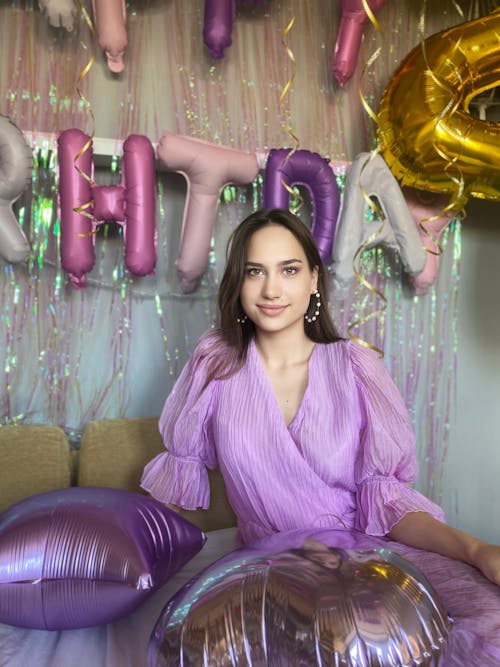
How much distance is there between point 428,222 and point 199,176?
2.42 feet

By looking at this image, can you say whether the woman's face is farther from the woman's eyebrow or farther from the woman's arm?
the woman's arm

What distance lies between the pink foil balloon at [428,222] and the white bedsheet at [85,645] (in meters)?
1.26

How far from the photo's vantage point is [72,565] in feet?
3.31

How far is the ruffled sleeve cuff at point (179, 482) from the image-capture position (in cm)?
137

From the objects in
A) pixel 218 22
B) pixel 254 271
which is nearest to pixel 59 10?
pixel 218 22

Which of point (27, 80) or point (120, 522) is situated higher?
point (27, 80)

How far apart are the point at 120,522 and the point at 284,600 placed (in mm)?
400

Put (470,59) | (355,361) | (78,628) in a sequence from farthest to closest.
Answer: (470,59)
(355,361)
(78,628)

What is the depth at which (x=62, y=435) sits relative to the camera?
1.70 meters

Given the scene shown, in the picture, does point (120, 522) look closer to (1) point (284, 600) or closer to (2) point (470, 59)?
(1) point (284, 600)

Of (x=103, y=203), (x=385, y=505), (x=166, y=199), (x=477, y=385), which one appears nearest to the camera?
(x=385, y=505)

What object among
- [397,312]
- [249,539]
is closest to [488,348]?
[397,312]

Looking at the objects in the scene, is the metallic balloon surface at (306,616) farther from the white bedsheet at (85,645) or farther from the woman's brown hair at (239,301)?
the woman's brown hair at (239,301)

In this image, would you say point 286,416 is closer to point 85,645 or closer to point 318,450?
point 318,450
